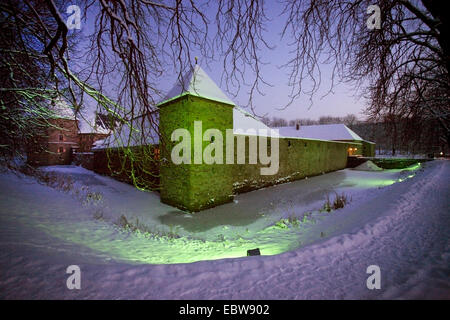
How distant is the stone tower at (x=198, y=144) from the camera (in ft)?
25.6

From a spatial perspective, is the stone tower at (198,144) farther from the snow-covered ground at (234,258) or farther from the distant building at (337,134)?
the distant building at (337,134)

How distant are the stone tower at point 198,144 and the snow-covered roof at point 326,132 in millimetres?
26351

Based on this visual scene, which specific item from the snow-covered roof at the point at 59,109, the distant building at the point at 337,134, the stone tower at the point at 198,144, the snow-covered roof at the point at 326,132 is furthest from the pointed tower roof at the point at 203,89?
the snow-covered roof at the point at 326,132

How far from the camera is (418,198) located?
5.36 meters

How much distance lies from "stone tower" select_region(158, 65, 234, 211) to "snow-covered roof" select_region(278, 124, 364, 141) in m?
26.4

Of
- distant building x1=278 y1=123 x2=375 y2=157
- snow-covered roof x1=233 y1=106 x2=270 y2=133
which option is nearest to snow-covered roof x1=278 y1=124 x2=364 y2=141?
distant building x1=278 y1=123 x2=375 y2=157

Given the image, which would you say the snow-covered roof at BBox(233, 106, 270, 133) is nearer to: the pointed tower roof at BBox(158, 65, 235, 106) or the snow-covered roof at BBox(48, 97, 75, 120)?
the pointed tower roof at BBox(158, 65, 235, 106)

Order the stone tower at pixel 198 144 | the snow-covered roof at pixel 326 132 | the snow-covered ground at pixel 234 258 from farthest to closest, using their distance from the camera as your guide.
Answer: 1. the snow-covered roof at pixel 326 132
2. the stone tower at pixel 198 144
3. the snow-covered ground at pixel 234 258

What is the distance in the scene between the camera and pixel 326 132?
3212 cm

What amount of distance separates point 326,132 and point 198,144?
31.2 metres

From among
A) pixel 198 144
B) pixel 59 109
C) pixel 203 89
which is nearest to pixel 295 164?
pixel 198 144

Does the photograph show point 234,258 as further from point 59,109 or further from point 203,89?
point 59,109

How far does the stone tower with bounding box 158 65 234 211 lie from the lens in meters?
7.80
